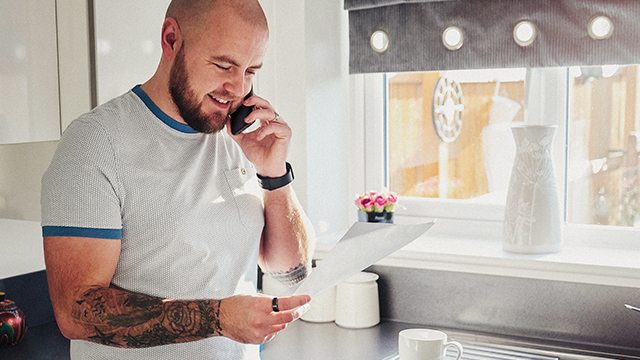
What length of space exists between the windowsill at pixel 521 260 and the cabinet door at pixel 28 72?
993 millimetres

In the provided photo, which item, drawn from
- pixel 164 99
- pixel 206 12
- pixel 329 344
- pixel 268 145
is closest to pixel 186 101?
pixel 164 99

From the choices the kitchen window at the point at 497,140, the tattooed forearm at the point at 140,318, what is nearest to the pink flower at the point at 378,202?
the kitchen window at the point at 497,140

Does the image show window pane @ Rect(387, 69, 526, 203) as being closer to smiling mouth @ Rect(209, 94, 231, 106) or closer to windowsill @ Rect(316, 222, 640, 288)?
windowsill @ Rect(316, 222, 640, 288)

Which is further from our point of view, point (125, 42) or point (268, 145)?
point (125, 42)

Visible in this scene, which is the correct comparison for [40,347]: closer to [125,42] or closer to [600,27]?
[125,42]

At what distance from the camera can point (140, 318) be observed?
1358 millimetres

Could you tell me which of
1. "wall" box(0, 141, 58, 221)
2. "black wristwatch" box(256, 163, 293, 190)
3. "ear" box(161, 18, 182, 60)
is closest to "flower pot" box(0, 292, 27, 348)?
"wall" box(0, 141, 58, 221)

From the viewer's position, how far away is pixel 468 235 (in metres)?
2.63

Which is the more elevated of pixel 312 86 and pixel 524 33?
pixel 524 33

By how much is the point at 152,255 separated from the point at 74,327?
0.20 m

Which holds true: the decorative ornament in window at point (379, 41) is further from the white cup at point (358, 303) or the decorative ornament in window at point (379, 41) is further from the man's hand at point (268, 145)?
the man's hand at point (268, 145)

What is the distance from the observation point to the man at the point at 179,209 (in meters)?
1.35

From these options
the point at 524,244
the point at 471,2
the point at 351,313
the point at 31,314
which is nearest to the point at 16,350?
the point at 31,314

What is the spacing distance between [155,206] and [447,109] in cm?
138
